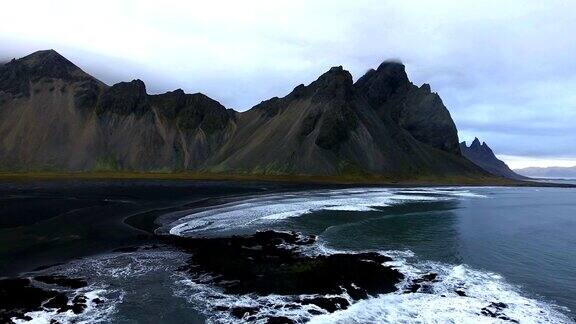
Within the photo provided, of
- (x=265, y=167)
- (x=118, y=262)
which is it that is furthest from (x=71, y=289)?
(x=265, y=167)

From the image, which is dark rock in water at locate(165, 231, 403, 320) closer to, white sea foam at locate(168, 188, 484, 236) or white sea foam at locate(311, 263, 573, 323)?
white sea foam at locate(311, 263, 573, 323)

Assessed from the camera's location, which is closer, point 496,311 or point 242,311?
point 242,311

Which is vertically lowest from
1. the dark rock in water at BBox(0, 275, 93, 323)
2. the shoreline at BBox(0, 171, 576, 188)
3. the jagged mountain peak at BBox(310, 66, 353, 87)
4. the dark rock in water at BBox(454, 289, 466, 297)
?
the dark rock in water at BBox(0, 275, 93, 323)

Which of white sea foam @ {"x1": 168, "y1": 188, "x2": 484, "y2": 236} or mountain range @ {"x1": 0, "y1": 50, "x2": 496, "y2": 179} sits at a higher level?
mountain range @ {"x1": 0, "y1": 50, "x2": 496, "y2": 179}

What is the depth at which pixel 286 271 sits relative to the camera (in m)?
26.7

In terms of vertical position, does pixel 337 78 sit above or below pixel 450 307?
above

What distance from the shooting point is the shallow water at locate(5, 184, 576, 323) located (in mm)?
19766

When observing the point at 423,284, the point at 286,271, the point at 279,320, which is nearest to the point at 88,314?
the point at 279,320

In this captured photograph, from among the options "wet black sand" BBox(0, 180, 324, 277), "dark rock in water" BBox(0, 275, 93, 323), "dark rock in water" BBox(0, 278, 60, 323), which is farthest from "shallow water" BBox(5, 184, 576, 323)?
"wet black sand" BBox(0, 180, 324, 277)

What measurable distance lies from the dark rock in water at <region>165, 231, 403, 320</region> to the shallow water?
0.98 meters

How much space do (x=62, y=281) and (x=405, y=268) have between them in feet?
68.3

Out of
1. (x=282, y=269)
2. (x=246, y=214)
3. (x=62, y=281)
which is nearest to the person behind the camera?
(x=62, y=281)

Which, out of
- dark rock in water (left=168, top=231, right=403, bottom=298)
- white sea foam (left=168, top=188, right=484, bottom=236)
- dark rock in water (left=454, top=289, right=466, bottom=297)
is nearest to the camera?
dark rock in water (left=454, top=289, right=466, bottom=297)

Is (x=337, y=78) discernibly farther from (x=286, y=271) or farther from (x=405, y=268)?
(x=286, y=271)
